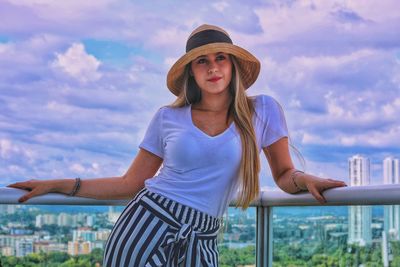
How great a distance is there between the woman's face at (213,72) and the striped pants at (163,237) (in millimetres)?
418

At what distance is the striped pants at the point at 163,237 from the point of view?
7.79ft

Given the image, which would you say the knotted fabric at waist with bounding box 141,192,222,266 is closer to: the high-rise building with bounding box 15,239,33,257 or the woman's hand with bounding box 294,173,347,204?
the woman's hand with bounding box 294,173,347,204

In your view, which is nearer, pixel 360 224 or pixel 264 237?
pixel 360 224

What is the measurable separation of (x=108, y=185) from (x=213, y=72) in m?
0.54

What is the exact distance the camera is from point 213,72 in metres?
2.60

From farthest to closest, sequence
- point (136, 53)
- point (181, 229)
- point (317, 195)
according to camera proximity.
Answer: point (136, 53) < point (181, 229) < point (317, 195)

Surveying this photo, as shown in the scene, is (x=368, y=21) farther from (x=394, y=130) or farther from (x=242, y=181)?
(x=242, y=181)

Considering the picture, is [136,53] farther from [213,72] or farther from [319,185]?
[319,185]

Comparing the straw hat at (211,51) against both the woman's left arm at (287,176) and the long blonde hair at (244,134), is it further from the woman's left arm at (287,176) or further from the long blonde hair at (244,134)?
the woman's left arm at (287,176)

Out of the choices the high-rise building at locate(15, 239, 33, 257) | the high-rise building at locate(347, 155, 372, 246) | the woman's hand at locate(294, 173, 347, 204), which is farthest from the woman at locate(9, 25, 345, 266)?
the high-rise building at locate(15, 239, 33, 257)

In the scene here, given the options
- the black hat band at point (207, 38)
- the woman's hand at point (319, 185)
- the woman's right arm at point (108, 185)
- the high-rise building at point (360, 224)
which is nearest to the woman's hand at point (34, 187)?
the woman's right arm at point (108, 185)

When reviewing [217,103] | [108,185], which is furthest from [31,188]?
[217,103]

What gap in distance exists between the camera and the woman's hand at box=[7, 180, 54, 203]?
2.64 meters

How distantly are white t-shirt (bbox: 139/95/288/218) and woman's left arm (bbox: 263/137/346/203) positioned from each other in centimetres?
3
